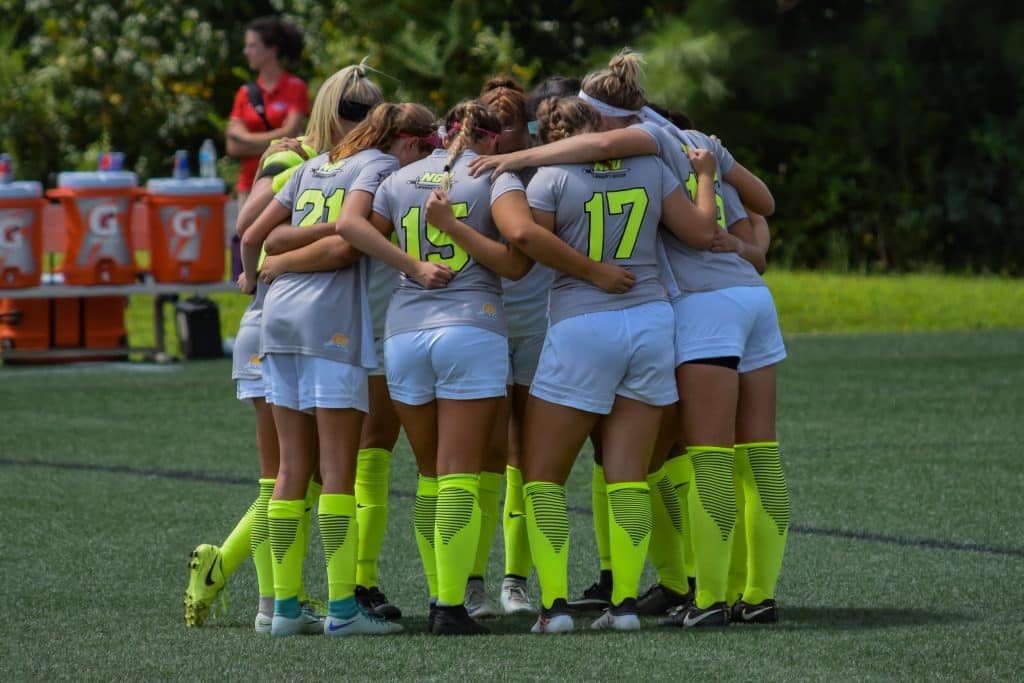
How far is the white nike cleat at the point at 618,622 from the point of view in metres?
5.70

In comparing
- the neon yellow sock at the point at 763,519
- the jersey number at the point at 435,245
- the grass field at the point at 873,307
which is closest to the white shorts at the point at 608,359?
the jersey number at the point at 435,245

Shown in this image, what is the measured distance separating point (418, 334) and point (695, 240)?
35.5 inches

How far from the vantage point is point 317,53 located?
23578 millimetres

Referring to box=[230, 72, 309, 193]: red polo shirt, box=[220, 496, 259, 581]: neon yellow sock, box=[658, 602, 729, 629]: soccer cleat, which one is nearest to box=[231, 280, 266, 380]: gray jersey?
box=[220, 496, 259, 581]: neon yellow sock

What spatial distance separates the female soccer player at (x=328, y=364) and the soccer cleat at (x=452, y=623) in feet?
0.63

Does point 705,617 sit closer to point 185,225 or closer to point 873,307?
point 185,225

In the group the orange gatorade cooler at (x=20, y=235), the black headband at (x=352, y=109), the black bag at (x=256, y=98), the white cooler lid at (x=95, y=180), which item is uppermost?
the black bag at (x=256, y=98)

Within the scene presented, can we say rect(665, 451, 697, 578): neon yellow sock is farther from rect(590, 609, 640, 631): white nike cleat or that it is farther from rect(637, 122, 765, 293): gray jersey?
rect(637, 122, 765, 293): gray jersey

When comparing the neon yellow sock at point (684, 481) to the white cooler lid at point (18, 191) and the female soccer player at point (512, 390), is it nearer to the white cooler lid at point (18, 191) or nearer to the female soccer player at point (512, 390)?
the female soccer player at point (512, 390)

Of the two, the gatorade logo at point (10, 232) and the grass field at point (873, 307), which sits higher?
the gatorade logo at point (10, 232)

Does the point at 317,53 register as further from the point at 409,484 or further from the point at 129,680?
the point at 129,680

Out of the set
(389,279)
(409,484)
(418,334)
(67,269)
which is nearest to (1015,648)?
(418,334)

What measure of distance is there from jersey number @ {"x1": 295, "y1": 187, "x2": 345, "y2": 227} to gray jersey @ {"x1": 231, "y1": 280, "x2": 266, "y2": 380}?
Answer: 388mm

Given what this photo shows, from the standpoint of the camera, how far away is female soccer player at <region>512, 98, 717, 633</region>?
18.2 ft
